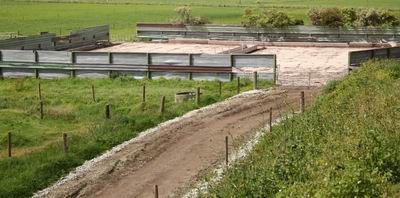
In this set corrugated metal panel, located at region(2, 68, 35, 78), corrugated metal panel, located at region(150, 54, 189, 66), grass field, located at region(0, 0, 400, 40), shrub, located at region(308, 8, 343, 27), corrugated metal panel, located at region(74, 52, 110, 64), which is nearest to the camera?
corrugated metal panel, located at region(150, 54, 189, 66)

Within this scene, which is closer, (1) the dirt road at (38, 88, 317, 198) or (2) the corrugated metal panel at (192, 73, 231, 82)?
(1) the dirt road at (38, 88, 317, 198)

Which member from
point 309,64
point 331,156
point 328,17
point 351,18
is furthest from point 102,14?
point 331,156

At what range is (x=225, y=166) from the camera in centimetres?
1912

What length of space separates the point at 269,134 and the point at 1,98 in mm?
14280

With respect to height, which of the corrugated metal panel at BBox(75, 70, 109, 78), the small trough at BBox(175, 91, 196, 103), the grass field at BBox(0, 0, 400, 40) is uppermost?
the grass field at BBox(0, 0, 400, 40)

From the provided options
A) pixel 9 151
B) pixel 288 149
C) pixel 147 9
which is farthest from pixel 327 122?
pixel 147 9

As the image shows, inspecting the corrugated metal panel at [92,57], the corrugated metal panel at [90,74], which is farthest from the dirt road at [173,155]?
the corrugated metal panel at [92,57]

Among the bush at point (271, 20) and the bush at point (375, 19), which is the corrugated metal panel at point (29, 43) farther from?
the bush at point (375, 19)

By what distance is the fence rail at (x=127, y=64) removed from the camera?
113ft

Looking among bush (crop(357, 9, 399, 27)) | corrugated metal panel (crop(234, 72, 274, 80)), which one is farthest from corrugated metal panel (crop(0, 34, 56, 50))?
bush (crop(357, 9, 399, 27))

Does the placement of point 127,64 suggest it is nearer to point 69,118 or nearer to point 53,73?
point 53,73

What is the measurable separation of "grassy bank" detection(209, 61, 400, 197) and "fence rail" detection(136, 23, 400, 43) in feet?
112

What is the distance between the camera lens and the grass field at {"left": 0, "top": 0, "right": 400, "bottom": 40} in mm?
70750

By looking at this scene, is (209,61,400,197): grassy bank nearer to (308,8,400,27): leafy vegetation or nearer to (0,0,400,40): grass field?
(308,8,400,27): leafy vegetation
